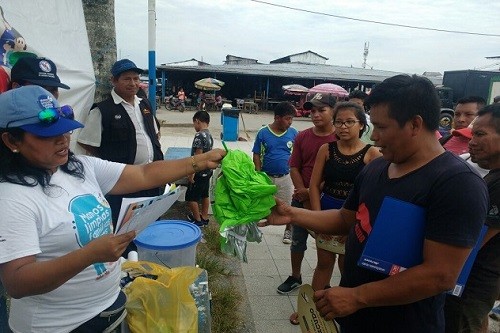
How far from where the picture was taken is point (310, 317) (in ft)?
5.88

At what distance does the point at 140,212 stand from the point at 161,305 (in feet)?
2.20

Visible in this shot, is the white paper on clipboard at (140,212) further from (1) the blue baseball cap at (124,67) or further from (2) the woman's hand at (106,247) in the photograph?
(1) the blue baseball cap at (124,67)

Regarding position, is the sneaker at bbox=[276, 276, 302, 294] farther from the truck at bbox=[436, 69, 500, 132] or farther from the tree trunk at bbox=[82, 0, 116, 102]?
the truck at bbox=[436, 69, 500, 132]

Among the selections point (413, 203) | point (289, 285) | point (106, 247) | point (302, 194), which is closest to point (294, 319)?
point (289, 285)

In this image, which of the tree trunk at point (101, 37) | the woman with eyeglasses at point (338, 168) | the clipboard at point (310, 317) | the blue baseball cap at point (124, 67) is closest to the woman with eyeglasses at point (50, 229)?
the clipboard at point (310, 317)

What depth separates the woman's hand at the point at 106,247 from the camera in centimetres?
130

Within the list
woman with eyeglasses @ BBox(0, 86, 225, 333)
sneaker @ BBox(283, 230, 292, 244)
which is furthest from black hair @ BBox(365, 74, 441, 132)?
sneaker @ BBox(283, 230, 292, 244)

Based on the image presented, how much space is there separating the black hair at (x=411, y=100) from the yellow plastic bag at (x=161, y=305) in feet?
4.62

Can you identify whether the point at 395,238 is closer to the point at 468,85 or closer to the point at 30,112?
the point at 30,112

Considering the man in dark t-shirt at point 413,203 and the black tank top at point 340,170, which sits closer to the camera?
the man in dark t-shirt at point 413,203

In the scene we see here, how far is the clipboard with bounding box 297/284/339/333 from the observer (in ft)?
5.41

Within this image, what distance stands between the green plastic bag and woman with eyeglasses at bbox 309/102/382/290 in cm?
113

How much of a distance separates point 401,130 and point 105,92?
11.5ft

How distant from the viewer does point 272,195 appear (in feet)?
6.54
